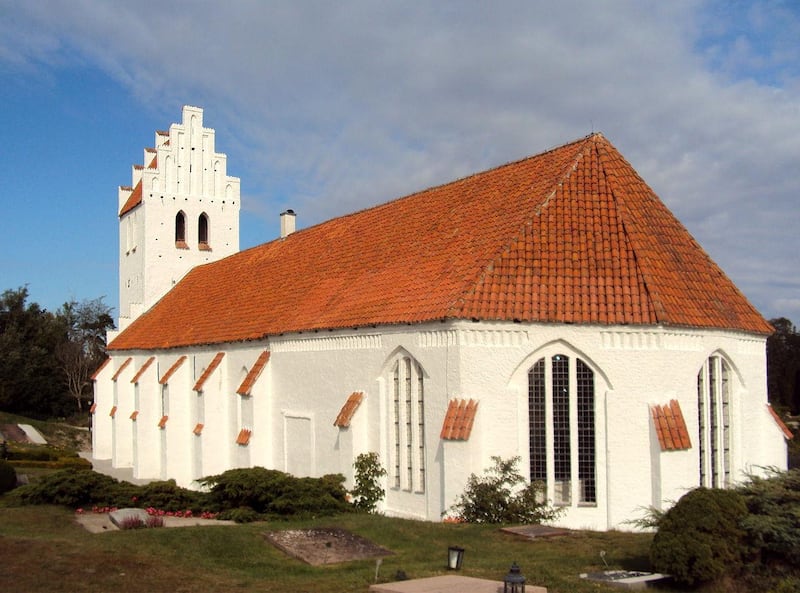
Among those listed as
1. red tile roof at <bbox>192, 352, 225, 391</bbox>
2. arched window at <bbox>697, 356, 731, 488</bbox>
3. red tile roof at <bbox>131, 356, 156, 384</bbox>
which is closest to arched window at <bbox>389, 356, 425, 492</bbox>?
arched window at <bbox>697, 356, 731, 488</bbox>

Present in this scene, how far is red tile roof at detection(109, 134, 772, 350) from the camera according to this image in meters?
18.3

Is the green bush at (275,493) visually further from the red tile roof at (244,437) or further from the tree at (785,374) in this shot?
the tree at (785,374)

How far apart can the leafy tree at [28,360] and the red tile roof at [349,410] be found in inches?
1935

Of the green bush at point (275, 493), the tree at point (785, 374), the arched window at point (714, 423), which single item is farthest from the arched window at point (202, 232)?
the tree at point (785, 374)

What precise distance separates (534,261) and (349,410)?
20.0ft

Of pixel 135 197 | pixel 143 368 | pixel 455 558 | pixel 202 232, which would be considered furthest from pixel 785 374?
pixel 455 558

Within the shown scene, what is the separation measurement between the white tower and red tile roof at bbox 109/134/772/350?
54.0 feet

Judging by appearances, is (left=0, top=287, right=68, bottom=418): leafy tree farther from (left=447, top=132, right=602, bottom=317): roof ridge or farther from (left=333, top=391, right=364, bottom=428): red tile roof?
(left=447, top=132, right=602, bottom=317): roof ridge

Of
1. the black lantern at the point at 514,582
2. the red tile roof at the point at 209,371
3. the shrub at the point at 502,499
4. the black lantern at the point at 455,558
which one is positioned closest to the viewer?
the black lantern at the point at 514,582

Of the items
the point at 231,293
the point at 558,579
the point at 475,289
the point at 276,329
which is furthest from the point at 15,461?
the point at 558,579

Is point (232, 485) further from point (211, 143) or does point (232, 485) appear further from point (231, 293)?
point (211, 143)

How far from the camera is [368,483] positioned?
67.7 ft

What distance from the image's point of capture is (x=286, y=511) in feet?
60.7

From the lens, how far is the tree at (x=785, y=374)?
72938 millimetres
